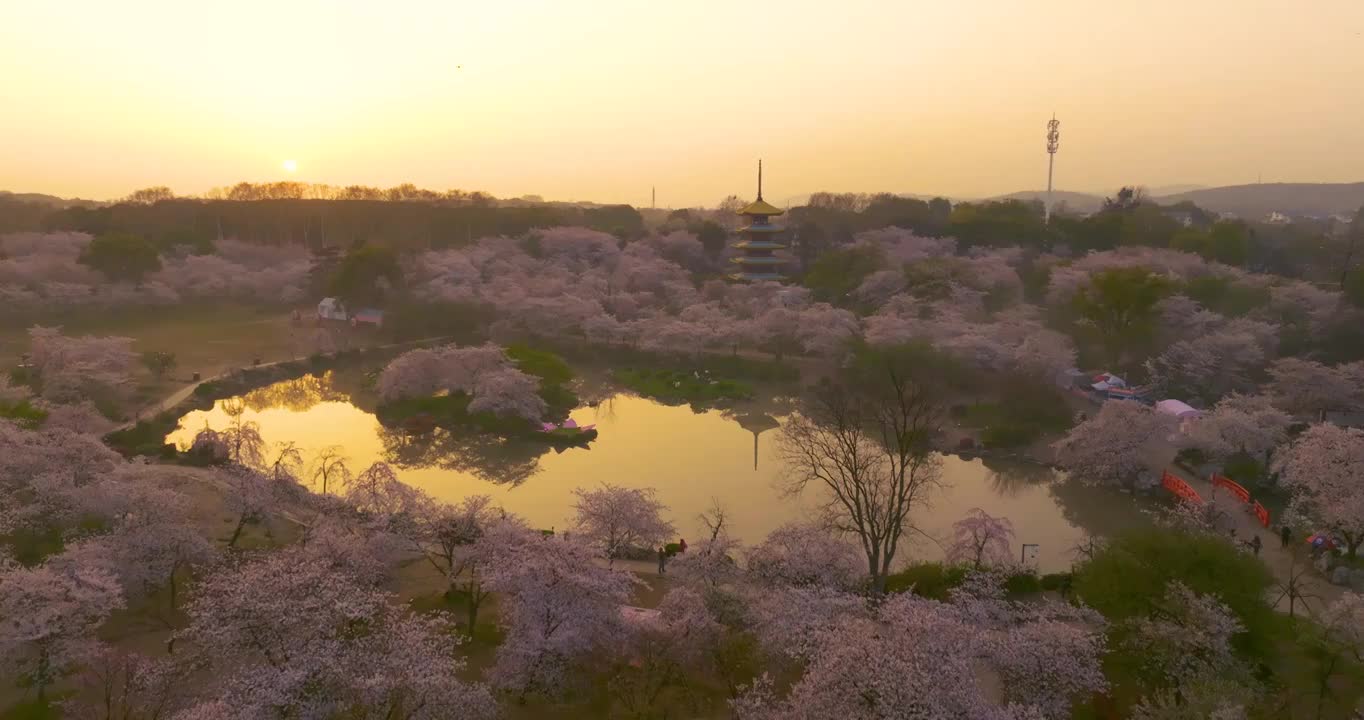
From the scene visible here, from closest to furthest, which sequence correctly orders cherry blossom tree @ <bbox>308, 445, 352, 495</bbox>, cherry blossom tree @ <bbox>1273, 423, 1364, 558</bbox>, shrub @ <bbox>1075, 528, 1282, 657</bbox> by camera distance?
1. shrub @ <bbox>1075, 528, 1282, 657</bbox>
2. cherry blossom tree @ <bbox>1273, 423, 1364, 558</bbox>
3. cherry blossom tree @ <bbox>308, 445, 352, 495</bbox>

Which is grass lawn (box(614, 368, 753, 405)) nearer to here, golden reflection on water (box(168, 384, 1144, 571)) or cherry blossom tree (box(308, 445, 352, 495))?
golden reflection on water (box(168, 384, 1144, 571))

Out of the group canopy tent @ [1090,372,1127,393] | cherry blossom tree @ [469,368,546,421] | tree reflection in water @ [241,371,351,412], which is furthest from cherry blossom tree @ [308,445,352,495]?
canopy tent @ [1090,372,1127,393]

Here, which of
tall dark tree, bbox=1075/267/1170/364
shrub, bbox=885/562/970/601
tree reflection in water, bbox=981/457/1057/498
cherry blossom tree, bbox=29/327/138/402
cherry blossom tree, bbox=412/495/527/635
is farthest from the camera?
tall dark tree, bbox=1075/267/1170/364

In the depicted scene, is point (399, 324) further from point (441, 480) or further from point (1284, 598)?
point (1284, 598)

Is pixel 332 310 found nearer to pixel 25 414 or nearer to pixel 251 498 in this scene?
pixel 25 414

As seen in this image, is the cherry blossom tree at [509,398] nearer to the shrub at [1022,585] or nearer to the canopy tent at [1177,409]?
the shrub at [1022,585]

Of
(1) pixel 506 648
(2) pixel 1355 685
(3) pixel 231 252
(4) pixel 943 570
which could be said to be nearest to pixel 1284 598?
(2) pixel 1355 685

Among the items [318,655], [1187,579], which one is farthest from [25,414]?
[1187,579]
